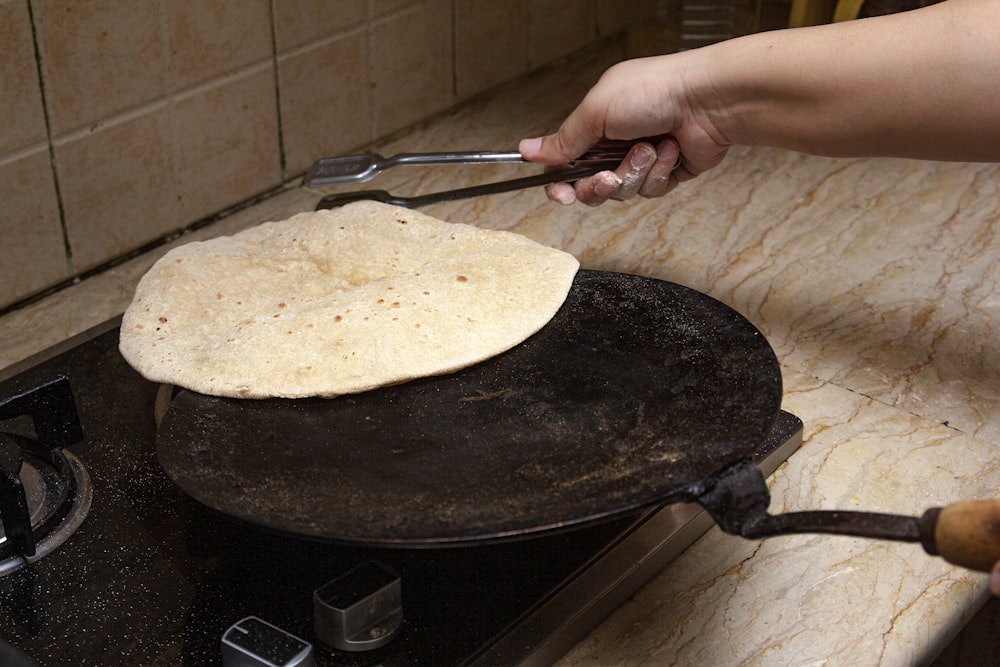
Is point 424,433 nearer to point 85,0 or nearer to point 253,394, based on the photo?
point 253,394

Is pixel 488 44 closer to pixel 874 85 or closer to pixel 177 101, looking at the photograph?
pixel 177 101

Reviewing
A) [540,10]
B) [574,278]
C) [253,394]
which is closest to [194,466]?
[253,394]

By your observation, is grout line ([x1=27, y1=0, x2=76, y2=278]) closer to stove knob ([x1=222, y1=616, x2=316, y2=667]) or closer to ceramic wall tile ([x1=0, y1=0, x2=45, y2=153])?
ceramic wall tile ([x1=0, y1=0, x2=45, y2=153])

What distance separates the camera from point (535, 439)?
0.84 meters

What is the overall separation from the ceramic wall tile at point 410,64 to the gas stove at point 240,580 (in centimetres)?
84

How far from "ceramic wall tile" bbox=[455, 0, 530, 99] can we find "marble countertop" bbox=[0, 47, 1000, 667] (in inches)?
1.4

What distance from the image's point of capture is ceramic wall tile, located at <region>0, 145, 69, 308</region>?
3.96 ft

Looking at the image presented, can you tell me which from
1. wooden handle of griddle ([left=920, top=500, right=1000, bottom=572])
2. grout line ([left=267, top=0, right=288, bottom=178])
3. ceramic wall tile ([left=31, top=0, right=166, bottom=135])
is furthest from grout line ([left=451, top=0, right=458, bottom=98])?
wooden handle of griddle ([left=920, top=500, right=1000, bottom=572])

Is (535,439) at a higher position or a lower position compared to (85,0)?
lower

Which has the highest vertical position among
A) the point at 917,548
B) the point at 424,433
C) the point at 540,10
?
the point at 540,10

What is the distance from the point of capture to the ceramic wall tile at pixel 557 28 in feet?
6.10

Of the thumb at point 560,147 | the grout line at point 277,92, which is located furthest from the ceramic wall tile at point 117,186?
the thumb at point 560,147

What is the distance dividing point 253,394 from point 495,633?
0.28 meters

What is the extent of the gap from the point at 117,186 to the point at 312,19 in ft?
1.20
